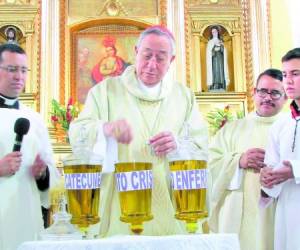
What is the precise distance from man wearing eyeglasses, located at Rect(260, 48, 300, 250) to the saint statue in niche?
3.74m

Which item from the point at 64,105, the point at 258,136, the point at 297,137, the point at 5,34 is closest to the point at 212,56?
the point at 64,105

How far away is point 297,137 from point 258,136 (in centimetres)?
90

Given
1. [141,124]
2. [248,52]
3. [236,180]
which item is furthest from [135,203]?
[248,52]

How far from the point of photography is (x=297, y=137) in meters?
2.30

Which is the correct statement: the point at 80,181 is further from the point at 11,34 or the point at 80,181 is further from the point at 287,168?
the point at 11,34

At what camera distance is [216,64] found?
20.4 ft

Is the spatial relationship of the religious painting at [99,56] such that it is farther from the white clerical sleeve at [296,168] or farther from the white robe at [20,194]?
the white clerical sleeve at [296,168]

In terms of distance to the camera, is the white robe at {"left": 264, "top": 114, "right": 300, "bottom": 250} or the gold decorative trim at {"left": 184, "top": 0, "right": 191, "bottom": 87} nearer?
the white robe at {"left": 264, "top": 114, "right": 300, "bottom": 250}

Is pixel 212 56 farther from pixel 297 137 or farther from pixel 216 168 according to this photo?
pixel 297 137

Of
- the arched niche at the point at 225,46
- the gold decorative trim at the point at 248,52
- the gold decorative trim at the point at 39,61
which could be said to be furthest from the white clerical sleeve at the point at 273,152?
the gold decorative trim at the point at 39,61

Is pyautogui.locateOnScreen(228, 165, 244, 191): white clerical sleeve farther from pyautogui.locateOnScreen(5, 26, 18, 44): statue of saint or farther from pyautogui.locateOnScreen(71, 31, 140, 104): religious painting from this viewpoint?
pyautogui.locateOnScreen(5, 26, 18, 44): statue of saint

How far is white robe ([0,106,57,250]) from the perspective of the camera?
7.37ft

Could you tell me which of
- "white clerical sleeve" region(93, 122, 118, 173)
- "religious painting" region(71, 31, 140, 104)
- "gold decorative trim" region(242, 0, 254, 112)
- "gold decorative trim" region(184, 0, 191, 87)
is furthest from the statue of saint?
"white clerical sleeve" region(93, 122, 118, 173)

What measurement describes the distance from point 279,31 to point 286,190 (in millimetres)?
4337
